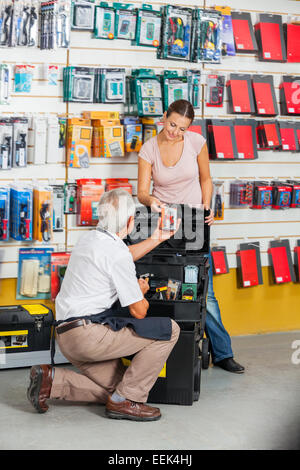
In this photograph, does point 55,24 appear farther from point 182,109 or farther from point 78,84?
point 182,109

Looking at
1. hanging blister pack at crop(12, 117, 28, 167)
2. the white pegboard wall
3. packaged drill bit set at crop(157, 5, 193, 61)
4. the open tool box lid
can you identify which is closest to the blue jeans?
the open tool box lid

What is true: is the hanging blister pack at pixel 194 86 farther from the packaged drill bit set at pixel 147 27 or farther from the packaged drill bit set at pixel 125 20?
the packaged drill bit set at pixel 125 20

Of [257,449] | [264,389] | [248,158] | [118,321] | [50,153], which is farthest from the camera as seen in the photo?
[248,158]

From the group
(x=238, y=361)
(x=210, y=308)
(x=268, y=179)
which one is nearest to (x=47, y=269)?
(x=210, y=308)

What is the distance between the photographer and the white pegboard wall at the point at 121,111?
4.75 metres

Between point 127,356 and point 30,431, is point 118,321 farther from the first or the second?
point 30,431

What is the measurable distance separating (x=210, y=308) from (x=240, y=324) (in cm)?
114

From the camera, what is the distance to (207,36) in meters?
5.18

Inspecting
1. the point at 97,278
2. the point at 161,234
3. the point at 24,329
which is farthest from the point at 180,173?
the point at 24,329

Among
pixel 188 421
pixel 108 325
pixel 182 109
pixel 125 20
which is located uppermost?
pixel 125 20

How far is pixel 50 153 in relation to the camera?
4770mm

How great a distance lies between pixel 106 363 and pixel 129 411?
1.00 feet

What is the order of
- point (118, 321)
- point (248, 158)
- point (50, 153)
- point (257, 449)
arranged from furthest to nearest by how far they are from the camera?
point (248, 158), point (50, 153), point (118, 321), point (257, 449)

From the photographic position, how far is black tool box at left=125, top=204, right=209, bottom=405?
388cm
